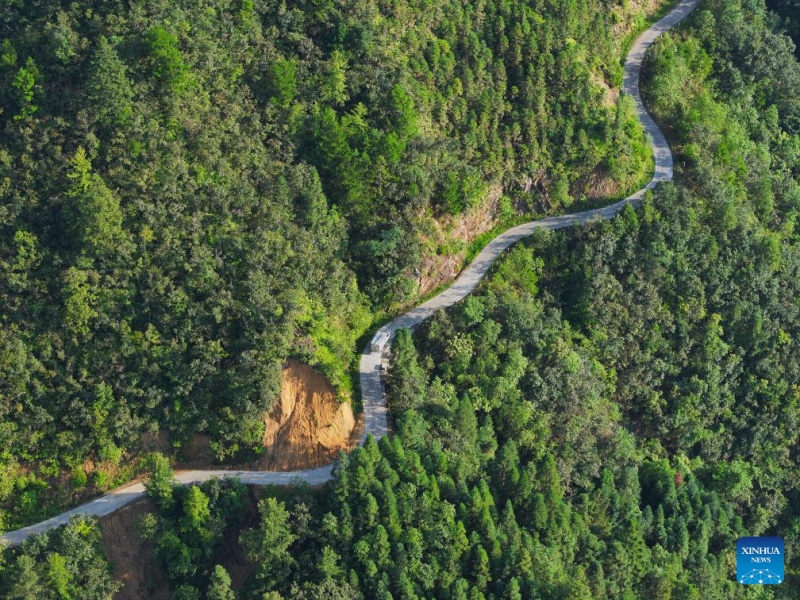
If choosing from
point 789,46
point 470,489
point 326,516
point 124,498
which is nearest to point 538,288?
point 470,489

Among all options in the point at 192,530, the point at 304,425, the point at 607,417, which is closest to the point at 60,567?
the point at 192,530

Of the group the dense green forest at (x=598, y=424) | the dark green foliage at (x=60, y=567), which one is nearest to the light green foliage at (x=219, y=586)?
the dense green forest at (x=598, y=424)

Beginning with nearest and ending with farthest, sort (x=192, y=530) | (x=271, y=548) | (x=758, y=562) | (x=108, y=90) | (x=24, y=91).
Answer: (x=271, y=548), (x=192, y=530), (x=108, y=90), (x=24, y=91), (x=758, y=562)

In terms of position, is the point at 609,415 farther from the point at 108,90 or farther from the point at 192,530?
the point at 108,90

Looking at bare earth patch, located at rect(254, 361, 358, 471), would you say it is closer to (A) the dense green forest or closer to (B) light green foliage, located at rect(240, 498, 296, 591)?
(A) the dense green forest

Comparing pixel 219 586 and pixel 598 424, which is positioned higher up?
pixel 598 424

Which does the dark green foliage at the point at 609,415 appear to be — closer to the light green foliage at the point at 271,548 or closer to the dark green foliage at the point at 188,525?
the light green foliage at the point at 271,548
